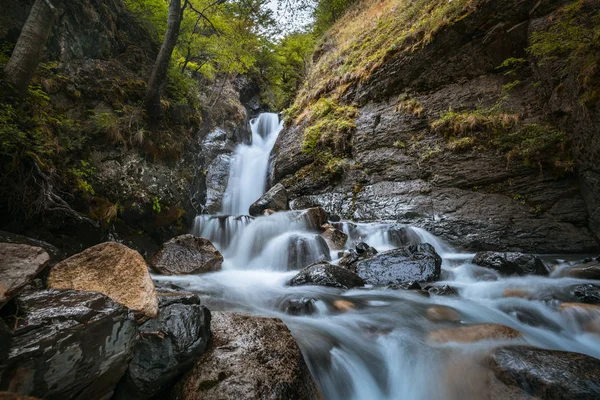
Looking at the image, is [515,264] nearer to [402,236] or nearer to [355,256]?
[402,236]

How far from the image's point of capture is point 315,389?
2383mm

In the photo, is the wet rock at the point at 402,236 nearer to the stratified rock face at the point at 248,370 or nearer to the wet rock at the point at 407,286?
the wet rock at the point at 407,286

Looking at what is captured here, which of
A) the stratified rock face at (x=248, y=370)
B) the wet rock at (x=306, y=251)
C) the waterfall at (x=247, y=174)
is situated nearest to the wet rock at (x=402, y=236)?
the wet rock at (x=306, y=251)

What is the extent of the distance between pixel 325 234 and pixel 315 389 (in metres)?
6.06

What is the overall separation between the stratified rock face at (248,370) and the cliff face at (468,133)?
7.06 m

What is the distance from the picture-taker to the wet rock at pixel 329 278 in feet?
17.8

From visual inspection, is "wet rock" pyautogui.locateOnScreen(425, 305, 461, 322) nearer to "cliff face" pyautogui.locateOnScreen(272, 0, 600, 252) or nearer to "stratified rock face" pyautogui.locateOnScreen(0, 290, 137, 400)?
"stratified rock face" pyautogui.locateOnScreen(0, 290, 137, 400)

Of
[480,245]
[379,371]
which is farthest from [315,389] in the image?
[480,245]

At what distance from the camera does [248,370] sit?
85.7 inches

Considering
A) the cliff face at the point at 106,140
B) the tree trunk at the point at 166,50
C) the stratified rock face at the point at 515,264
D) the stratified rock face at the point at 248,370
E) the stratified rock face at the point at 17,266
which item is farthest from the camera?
the tree trunk at the point at 166,50

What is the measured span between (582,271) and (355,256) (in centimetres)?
429

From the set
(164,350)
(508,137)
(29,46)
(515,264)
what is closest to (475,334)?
(164,350)

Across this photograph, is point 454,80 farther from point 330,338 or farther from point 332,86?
point 330,338

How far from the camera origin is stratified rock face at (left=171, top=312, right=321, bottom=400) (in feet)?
6.65
